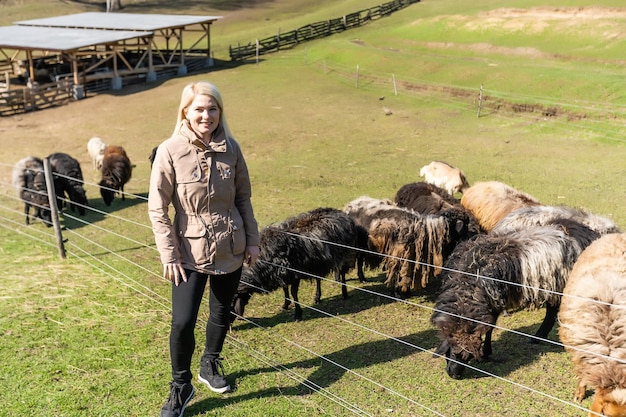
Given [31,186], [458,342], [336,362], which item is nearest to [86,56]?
[31,186]

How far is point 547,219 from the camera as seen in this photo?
293 inches

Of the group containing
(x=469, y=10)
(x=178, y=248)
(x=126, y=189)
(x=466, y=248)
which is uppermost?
(x=469, y=10)

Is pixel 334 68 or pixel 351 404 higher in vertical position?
pixel 334 68

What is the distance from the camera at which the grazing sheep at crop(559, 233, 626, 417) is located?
14.9 ft

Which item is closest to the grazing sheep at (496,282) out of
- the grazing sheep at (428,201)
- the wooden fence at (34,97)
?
the grazing sheep at (428,201)

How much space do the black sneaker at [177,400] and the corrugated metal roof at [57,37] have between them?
24.9m

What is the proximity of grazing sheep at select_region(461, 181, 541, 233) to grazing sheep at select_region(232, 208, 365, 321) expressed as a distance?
2288 millimetres

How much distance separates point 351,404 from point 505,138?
13.7m

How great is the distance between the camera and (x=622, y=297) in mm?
5055

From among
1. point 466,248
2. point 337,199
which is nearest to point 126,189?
point 337,199

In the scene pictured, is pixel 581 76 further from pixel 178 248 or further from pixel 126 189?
pixel 178 248

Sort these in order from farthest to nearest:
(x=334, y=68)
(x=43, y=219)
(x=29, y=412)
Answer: (x=334, y=68), (x=43, y=219), (x=29, y=412)

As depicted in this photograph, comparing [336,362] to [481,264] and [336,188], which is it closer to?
[481,264]

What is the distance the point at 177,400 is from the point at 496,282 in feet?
11.8
